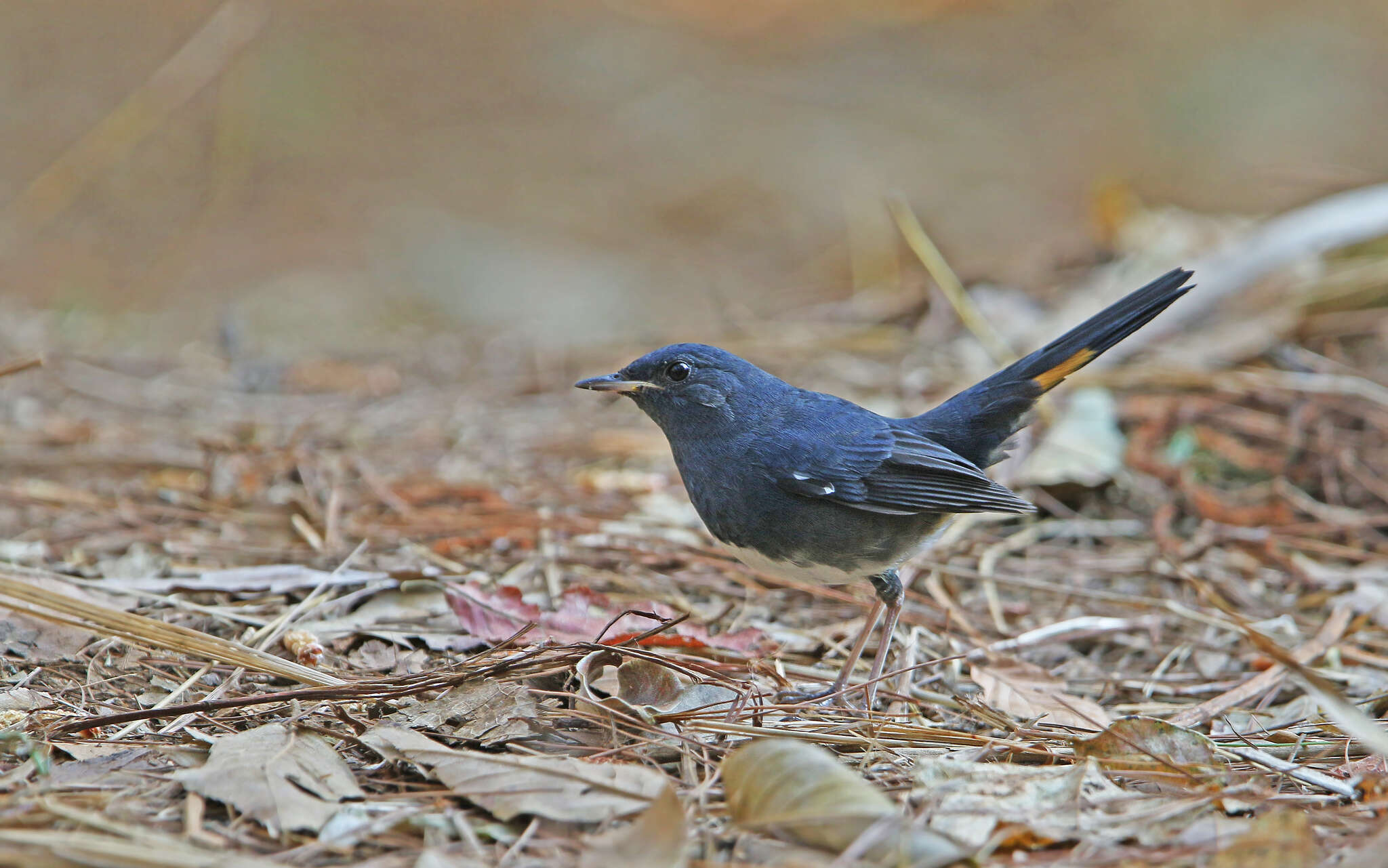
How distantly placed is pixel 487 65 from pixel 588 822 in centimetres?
1273

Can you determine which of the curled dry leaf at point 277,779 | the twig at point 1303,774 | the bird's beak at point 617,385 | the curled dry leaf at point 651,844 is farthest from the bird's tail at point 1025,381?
the curled dry leaf at point 277,779

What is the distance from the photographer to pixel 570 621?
10.3 ft

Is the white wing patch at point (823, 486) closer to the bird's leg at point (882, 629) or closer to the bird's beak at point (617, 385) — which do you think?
the bird's leg at point (882, 629)

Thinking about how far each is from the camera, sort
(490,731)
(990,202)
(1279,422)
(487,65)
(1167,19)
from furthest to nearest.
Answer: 1. (1167,19)
2. (487,65)
3. (990,202)
4. (1279,422)
5. (490,731)

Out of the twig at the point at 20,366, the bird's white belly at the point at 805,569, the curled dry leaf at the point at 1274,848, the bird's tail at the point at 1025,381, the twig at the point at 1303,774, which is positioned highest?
the twig at the point at 20,366

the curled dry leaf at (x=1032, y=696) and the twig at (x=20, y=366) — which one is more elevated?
the twig at (x=20, y=366)

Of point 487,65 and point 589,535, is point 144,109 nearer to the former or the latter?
point 487,65

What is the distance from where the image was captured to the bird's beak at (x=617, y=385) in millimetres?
3438

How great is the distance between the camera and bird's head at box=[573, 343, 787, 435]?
346 cm

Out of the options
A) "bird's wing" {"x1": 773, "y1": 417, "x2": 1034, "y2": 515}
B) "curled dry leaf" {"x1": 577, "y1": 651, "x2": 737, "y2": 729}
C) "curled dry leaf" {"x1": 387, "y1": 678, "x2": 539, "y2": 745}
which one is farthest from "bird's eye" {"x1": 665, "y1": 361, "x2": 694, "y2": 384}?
"curled dry leaf" {"x1": 387, "y1": 678, "x2": 539, "y2": 745}

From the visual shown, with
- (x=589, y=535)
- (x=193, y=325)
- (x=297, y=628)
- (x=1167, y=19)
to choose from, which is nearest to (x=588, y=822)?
(x=297, y=628)

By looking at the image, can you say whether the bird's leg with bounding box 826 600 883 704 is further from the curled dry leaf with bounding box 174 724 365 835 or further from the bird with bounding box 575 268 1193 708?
the curled dry leaf with bounding box 174 724 365 835

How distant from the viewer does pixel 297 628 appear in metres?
3.16

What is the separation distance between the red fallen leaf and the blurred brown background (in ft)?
11.9
